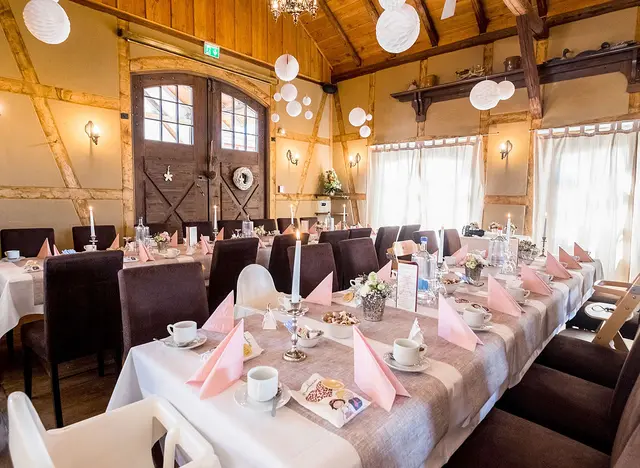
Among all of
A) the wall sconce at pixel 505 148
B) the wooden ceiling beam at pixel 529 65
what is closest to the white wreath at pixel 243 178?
the wall sconce at pixel 505 148

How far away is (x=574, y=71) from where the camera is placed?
5309 mm

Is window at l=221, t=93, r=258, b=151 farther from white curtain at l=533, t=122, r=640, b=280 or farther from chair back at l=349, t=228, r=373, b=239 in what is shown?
white curtain at l=533, t=122, r=640, b=280

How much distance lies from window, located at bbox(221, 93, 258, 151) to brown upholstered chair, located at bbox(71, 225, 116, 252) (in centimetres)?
277

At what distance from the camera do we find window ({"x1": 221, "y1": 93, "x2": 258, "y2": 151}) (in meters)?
6.62

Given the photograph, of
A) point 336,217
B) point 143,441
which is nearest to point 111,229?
point 143,441

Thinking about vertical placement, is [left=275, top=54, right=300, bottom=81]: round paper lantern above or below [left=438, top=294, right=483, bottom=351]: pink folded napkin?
above

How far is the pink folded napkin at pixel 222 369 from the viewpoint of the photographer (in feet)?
3.42

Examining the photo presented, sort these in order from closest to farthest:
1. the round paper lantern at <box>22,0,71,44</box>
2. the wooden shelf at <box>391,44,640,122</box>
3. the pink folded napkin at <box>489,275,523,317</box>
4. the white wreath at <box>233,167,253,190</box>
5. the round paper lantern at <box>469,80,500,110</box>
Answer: the pink folded napkin at <box>489,275,523,317</box> < the round paper lantern at <box>22,0,71,44</box> < the round paper lantern at <box>469,80,500,110</box> < the wooden shelf at <box>391,44,640,122</box> < the white wreath at <box>233,167,253,190</box>

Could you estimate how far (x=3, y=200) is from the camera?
445 cm

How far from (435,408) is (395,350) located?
0.21 meters

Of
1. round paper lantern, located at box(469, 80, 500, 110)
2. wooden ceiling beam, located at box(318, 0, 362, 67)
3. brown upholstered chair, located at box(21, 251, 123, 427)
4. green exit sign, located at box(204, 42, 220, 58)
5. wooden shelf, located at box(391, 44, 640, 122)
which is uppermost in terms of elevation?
wooden ceiling beam, located at box(318, 0, 362, 67)

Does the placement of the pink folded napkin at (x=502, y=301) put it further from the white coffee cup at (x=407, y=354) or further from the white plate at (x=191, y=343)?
the white plate at (x=191, y=343)

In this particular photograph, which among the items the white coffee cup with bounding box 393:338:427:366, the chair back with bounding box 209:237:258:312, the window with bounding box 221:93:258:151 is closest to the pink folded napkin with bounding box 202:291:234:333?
the white coffee cup with bounding box 393:338:427:366

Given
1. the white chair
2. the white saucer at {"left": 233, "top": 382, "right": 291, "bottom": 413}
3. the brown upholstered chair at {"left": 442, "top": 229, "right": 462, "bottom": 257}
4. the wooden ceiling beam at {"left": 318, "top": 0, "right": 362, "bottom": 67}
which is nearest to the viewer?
the white chair
